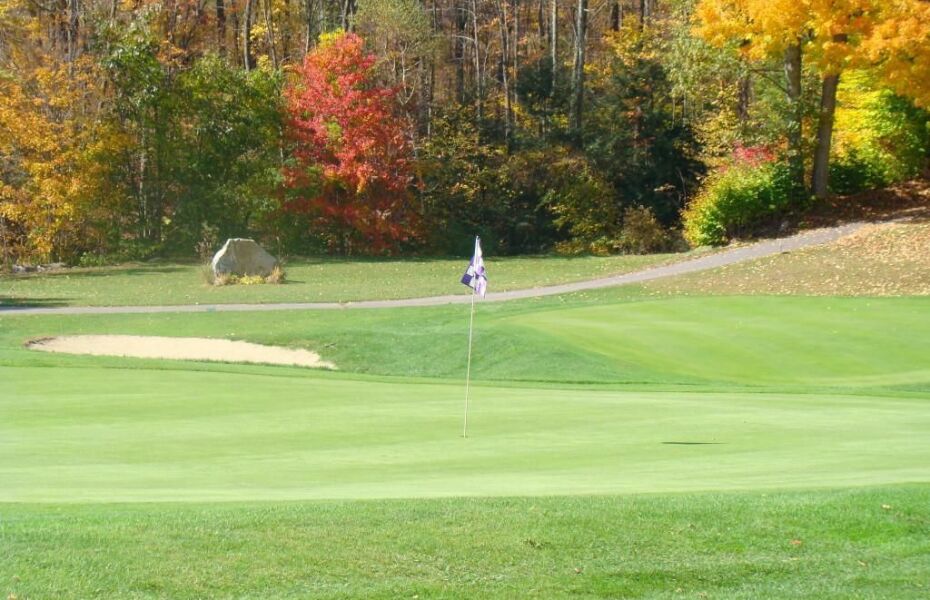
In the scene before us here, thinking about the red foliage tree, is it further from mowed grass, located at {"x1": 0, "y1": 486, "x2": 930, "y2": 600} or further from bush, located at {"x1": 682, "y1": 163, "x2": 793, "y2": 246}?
mowed grass, located at {"x1": 0, "y1": 486, "x2": 930, "y2": 600}

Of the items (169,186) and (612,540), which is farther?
(169,186)

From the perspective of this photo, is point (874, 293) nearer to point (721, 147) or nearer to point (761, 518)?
point (721, 147)

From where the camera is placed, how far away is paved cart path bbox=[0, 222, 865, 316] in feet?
102

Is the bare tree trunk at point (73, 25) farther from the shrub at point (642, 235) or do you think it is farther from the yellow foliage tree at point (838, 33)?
the yellow foliage tree at point (838, 33)

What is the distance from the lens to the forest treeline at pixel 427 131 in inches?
1672

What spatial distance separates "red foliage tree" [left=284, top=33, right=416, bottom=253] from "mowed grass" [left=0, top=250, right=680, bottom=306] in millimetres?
2572

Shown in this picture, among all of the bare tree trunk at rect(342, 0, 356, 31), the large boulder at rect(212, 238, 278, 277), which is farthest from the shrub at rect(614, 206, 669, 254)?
the bare tree trunk at rect(342, 0, 356, 31)

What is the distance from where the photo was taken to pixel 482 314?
27750 mm

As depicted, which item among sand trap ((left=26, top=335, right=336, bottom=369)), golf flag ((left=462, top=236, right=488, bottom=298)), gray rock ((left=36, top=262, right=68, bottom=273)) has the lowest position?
gray rock ((left=36, top=262, right=68, bottom=273))

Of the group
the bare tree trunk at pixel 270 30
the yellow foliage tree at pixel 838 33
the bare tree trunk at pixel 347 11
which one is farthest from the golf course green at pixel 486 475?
the bare tree trunk at pixel 347 11

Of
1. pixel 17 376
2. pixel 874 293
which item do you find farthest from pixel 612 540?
pixel 874 293

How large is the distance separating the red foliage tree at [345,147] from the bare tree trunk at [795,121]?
51.6 ft

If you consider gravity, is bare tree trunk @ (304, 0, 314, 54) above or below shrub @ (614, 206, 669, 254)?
above

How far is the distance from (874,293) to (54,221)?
2933 centimetres
